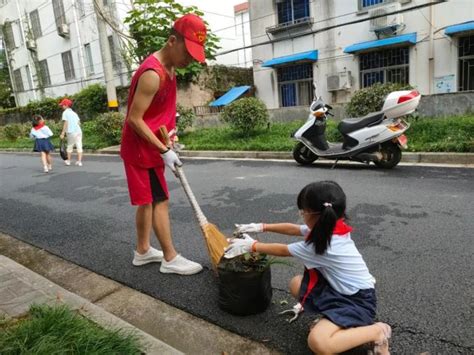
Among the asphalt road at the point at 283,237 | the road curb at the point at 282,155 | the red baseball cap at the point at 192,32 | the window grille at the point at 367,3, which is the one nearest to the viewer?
the asphalt road at the point at 283,237

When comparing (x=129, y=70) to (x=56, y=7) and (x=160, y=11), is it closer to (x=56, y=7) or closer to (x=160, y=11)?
(x=160, y=11)

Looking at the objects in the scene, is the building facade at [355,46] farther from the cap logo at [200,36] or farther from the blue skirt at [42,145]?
the cap logo at [200,36]

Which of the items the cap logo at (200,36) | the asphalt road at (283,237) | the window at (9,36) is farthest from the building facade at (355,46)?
the window at (9,36)

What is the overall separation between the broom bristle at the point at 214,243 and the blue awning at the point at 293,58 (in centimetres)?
1427

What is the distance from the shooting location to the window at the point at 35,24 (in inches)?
1027

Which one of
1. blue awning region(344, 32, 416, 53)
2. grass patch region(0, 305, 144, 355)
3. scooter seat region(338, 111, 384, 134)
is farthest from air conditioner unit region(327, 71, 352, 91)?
grass patch region(0, 305, 144, 355)

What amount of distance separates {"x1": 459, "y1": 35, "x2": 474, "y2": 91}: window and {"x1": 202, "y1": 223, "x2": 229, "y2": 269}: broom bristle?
13132 mm

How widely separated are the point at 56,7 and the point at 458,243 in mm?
26661

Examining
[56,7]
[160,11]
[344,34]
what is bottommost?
[344,34]

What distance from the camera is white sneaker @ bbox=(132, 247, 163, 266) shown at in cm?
327

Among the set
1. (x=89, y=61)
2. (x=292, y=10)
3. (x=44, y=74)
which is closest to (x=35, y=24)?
(x=44, y=74)

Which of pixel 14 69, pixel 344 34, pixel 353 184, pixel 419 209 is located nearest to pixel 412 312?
Result: pixel 419 209

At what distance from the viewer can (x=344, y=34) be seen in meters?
15.0

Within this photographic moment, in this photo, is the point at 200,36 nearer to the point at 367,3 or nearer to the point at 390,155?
the point at 390,155
